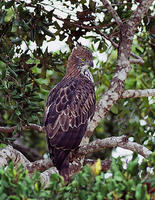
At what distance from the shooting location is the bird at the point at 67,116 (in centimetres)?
462

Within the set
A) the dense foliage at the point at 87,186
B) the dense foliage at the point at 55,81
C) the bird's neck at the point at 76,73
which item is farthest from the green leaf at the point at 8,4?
the dense foliage at the point at 87,186

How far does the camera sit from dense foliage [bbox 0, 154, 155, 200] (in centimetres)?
243

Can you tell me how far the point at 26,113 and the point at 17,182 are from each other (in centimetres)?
200

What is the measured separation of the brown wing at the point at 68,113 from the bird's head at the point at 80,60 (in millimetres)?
419

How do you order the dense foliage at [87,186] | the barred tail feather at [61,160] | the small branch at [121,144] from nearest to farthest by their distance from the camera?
the dense foliage at [87,186], the small branch at [121,144], the barred tail feather at [61,160]

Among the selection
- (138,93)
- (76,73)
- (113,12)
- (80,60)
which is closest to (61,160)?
(138,93)

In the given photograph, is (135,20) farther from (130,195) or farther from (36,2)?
(130,195)

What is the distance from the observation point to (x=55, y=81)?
250 inches

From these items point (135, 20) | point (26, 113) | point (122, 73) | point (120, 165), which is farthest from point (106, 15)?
point (120, 165)

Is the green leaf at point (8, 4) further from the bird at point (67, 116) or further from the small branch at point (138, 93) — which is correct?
the small branch at point (138, 93)

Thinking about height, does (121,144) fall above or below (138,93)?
below

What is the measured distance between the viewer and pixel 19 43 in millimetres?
4789

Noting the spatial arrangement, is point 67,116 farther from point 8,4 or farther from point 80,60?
point 8,4

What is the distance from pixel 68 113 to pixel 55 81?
157 centimetres
